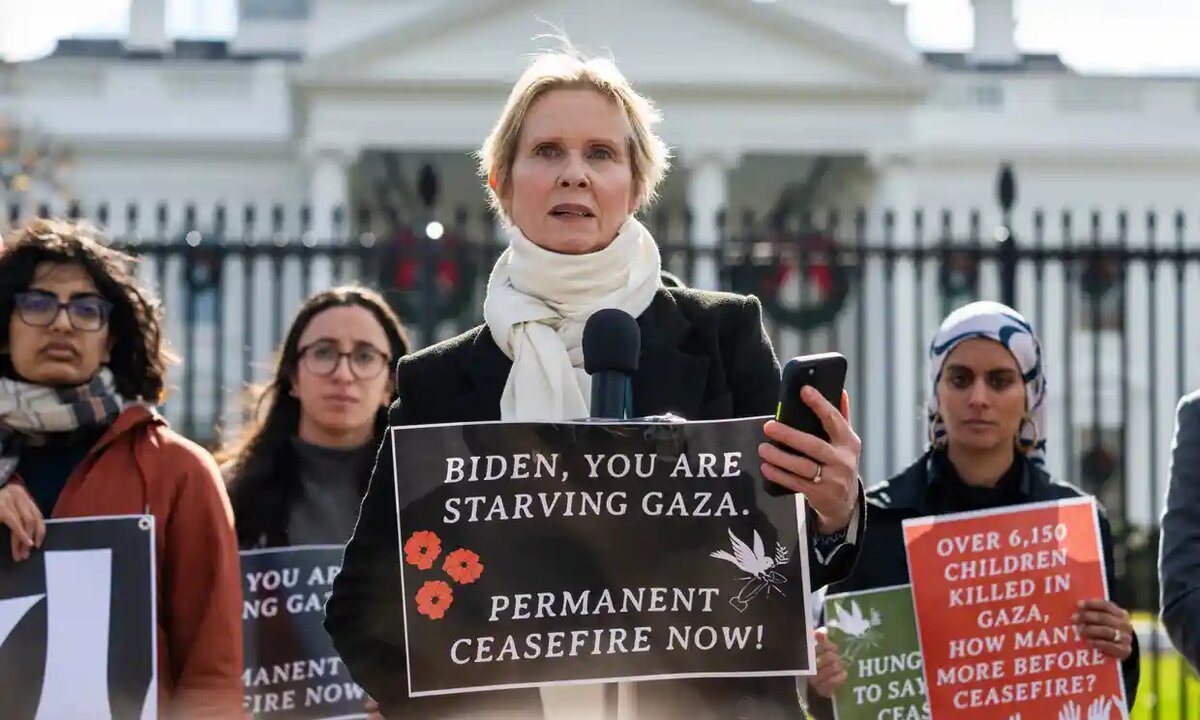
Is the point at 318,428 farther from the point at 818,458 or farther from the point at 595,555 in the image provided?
the point at 818,458

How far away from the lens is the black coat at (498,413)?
7.84ft

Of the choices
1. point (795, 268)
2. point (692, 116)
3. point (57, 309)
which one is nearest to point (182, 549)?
point (57, 309)

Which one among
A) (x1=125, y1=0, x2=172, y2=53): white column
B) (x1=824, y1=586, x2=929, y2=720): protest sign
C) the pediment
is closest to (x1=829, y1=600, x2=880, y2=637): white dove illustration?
(x1=824, y1=586, x2=929, y2=720): protest sign

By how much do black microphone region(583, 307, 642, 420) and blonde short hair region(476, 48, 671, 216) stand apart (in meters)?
0.40

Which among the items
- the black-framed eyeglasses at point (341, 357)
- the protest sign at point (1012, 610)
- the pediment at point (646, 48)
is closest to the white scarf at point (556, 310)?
the protest sign at point (1012, 610)

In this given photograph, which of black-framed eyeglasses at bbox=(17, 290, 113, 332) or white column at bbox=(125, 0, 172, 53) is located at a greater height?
white column at bbox=(125, 0, 172, 53)

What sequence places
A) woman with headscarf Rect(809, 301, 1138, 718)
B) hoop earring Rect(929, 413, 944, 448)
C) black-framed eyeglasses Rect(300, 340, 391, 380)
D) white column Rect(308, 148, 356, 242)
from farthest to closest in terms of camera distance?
1. white column Rect(308, 148, 356, 242)
2. black-framed eyeglasses Rect(300, 340, 391, 380)
3. hoop earring Rect(929, 413, 944, 448)
4. woman with headscarf Rect(809, 301, 1138, 718)

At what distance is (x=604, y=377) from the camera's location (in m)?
2.34

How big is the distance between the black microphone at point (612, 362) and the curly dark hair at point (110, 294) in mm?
1847

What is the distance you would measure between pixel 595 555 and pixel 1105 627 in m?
1.72

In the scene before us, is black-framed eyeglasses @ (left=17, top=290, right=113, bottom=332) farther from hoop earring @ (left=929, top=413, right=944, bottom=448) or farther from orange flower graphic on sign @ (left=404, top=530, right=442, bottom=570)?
hoop earring @ (left=929, top=413, right=944, bottom=448)

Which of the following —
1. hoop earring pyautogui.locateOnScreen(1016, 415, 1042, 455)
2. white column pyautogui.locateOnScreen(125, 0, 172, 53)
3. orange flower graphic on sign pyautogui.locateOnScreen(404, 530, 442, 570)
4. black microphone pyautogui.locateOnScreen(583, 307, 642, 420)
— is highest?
white column pyautogui.locateOnScreen(125, 0, 172, 53)

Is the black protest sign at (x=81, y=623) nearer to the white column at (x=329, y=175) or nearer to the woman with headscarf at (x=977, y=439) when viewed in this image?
the woman with headscarf at (x=977, y=439)

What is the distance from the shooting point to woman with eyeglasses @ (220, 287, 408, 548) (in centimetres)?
462
